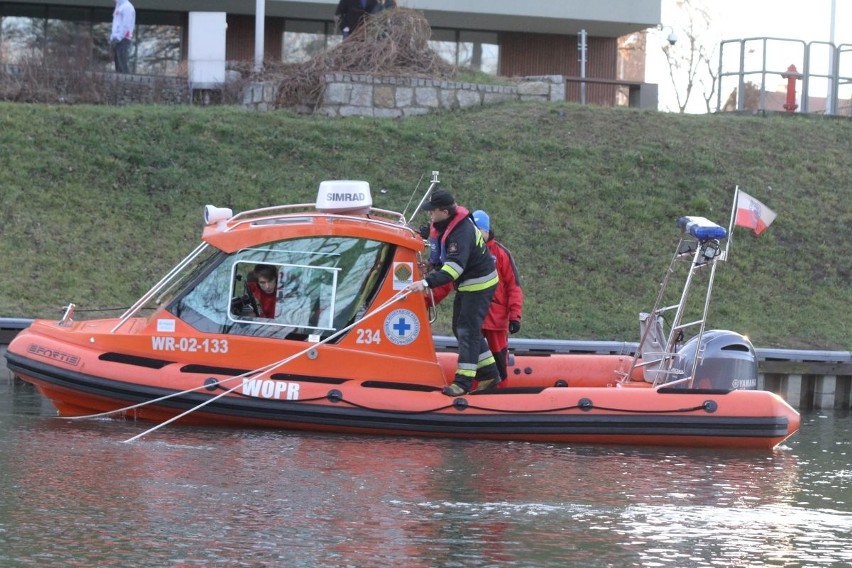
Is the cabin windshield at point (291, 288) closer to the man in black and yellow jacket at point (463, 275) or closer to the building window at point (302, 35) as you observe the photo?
the man in black and yellow jacket at point (463, 275)

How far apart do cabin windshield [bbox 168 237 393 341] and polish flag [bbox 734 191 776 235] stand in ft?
10.1

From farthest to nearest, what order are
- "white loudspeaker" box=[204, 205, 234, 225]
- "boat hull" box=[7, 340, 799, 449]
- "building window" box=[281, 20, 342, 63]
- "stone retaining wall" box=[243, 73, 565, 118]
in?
"building window" box=[281, 20, 342, 63], "stone retaining wall" box=[243, 73, 565, 118], "white loudspeaker" box=[204, 205, 234, 225], "boat hull" box=[7, 340, 799, 449]

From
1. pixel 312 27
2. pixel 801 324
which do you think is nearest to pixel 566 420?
pixel 801 324

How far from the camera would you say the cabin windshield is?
10.5 metres

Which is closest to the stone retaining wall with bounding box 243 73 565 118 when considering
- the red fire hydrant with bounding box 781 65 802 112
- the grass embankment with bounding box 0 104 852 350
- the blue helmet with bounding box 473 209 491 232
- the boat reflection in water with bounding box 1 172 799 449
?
the grass embankment with bounding box 0 104 852 350

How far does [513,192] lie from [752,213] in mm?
8222

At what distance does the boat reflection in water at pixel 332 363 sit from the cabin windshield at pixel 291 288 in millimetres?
11

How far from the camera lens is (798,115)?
950 inches

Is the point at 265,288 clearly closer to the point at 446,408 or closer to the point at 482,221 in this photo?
the point at 446,408

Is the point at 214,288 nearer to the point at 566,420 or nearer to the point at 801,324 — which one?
the point at 566,420

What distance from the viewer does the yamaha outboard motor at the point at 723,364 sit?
426 inches

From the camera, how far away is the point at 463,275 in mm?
10727

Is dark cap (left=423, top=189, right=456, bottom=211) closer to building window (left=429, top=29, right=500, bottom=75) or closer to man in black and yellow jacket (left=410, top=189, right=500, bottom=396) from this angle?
man in black and yellow jacket (left=410, top=189, right=500, bottom=396)

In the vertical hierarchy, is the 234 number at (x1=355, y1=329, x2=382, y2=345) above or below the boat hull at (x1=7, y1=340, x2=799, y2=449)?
above
